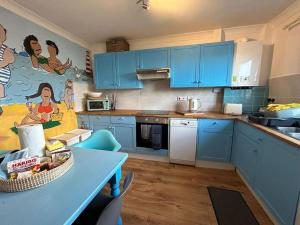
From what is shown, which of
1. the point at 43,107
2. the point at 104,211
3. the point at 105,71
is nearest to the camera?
the point at 104,211

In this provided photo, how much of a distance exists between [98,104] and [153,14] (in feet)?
6.24

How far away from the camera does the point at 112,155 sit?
44.7 inches

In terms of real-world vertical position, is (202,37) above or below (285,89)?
above

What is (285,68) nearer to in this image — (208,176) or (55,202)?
(208,176)

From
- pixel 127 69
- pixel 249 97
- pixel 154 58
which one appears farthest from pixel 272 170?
pixel 127 69

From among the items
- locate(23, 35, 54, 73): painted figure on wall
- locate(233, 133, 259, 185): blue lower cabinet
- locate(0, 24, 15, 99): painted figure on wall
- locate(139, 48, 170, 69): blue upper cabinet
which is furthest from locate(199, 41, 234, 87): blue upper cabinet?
locate(0, 24, 15, 99): painted figure on wall

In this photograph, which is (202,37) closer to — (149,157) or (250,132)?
(250,132)

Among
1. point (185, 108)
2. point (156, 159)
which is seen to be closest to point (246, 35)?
point (185, 108)

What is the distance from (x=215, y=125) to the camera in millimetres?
2219

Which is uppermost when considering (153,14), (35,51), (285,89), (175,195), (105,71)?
(153,14)

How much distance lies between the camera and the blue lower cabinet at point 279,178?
110 cm

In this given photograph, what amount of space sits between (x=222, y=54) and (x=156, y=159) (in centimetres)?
213

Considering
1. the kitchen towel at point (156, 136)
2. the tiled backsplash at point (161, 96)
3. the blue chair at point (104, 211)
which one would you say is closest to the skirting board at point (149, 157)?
the kitchen towel at point (156, 136)

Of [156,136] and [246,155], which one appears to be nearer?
[246,155]
